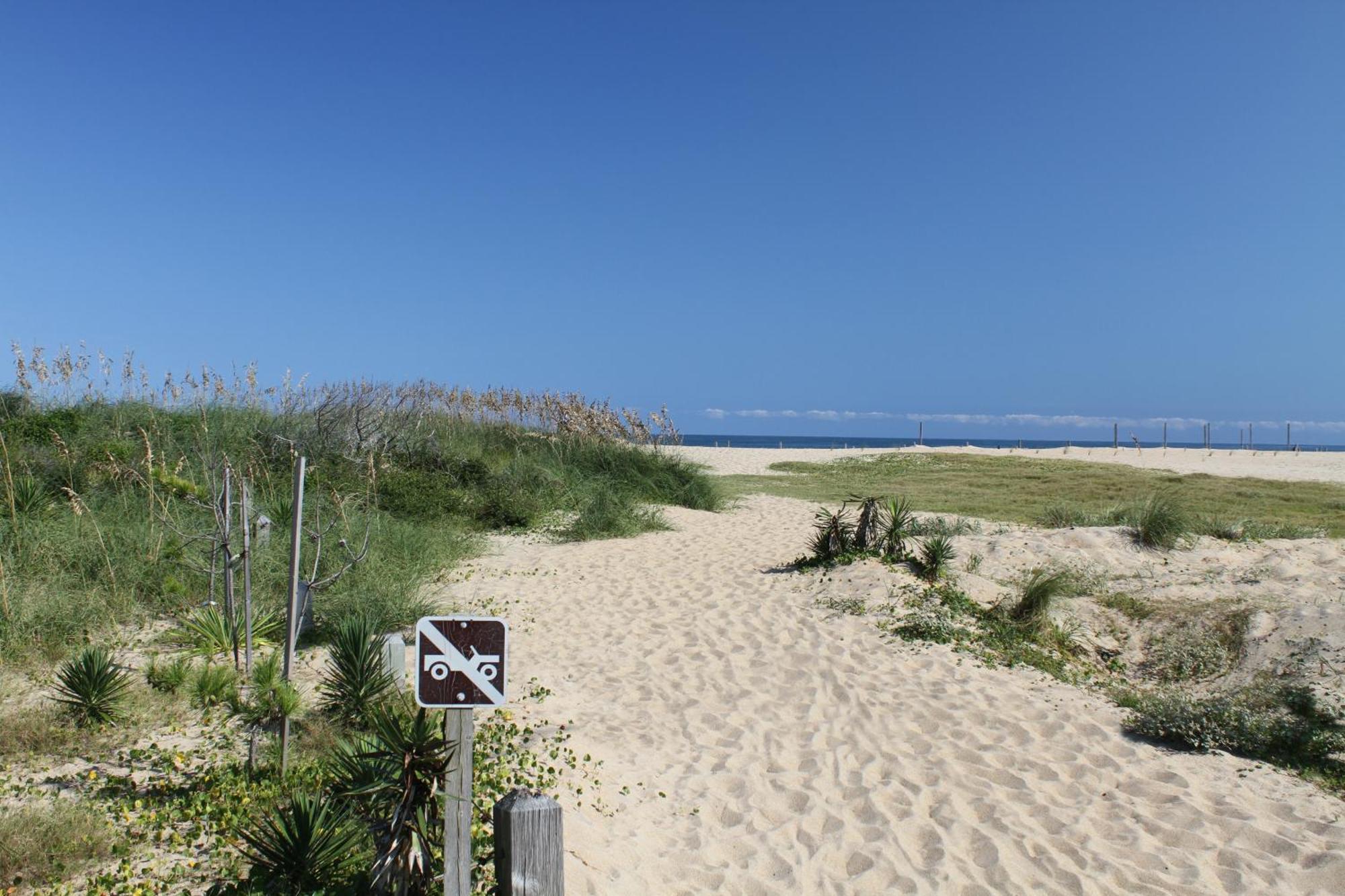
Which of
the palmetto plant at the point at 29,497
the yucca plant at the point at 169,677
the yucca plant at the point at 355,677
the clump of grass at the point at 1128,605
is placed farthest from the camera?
the palmetto plant at the point at 29,497

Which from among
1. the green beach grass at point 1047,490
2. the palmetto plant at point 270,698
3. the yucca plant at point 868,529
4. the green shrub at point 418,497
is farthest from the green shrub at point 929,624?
the green shrub at point 418,497

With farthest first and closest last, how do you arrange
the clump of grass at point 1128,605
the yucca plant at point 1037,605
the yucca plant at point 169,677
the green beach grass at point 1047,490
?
the green beach grass at point 1047,490 → the clump of grass at point 1128,605 → the yucca plant at point 1037,605 → the yucca plant at point 169,677

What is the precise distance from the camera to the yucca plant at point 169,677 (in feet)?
17.7

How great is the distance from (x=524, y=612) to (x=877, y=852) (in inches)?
188

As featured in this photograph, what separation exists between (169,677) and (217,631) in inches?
29.9

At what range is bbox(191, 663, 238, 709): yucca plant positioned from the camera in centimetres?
514

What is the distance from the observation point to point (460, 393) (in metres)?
19.4

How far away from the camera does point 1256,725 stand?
5.44 m

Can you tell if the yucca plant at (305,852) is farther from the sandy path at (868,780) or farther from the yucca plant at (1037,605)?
the yucca plant at (1037,605)

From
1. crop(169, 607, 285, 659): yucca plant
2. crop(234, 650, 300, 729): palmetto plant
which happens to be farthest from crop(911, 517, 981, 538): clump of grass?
crop(234, 650, 300, 729): palmetto plant

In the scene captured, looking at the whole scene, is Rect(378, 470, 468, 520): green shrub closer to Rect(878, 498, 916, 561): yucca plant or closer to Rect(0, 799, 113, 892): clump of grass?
Rect(878, 498, 916, 561): yucca plant

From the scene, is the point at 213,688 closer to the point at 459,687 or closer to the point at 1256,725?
the point at 459,687

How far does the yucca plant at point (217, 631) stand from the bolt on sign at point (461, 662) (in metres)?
3.71

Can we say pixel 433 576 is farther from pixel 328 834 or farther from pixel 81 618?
pixel 328 834
